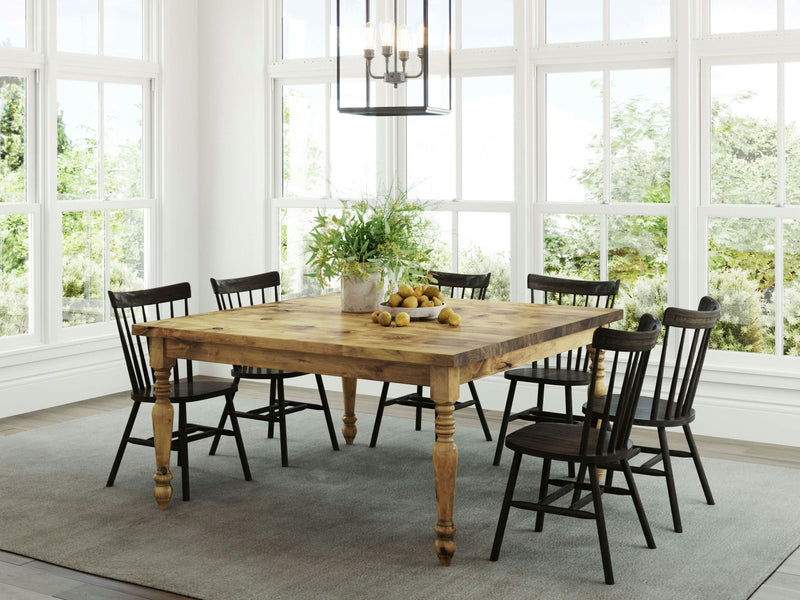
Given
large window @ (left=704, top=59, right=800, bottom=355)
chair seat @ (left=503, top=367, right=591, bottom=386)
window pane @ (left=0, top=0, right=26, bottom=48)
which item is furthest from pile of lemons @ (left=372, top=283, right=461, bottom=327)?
window pane @ (left=0, top=0, right=26, bottom=48)

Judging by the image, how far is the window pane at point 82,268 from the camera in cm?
652

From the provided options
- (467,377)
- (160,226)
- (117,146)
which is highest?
(117,146)

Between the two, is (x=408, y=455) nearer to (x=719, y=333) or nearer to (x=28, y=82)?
(x=719, y=333)

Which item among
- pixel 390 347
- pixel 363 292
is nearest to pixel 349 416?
pixel 363 292

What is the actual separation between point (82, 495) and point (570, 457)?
2.22 metres

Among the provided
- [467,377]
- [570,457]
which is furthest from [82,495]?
[570,457]

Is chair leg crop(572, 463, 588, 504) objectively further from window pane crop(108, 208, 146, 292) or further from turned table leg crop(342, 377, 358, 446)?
window pane crop(108, 208, 146, 292)

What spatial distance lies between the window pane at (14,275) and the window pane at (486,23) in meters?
2.90

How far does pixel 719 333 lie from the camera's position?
5.78 meters

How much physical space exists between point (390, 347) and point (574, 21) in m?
3.09

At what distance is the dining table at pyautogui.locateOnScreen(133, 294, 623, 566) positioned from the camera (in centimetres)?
368

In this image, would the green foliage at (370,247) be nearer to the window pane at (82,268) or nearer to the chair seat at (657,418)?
the chair seat at (657,418)

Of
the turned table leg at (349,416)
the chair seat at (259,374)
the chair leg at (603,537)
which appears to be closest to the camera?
the chair leg at (603,537)

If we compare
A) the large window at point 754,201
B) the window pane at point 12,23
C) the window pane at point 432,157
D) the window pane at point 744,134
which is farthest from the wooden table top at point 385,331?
the window pane at point 12,23
